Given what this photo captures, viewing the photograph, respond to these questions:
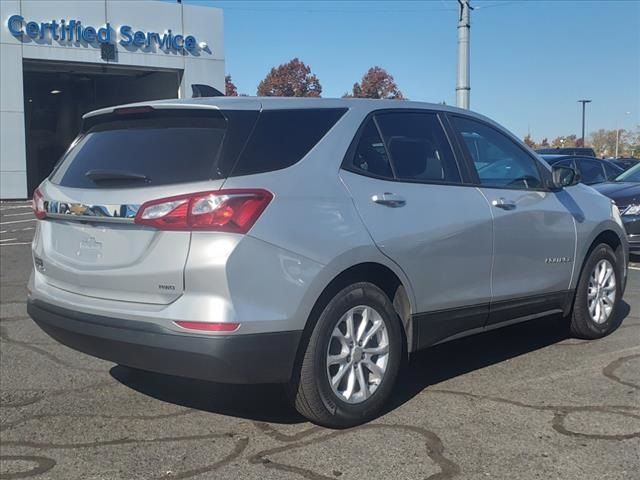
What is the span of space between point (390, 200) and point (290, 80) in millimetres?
74302

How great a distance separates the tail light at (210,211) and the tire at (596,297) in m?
3.27

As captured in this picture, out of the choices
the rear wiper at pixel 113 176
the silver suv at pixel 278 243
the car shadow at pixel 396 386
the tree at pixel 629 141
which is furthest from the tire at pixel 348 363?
the tree at pixel 629 141

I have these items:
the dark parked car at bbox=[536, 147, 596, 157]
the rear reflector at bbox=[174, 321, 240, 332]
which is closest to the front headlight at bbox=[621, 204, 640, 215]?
the dark parked car at bbox=[536, 147, 596, 157]

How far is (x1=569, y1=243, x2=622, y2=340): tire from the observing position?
5832 mm

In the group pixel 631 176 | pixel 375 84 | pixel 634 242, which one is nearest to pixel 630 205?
pixel 634 242

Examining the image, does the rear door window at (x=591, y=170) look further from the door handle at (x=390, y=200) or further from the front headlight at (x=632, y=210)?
the door handle at (x=390, y=200)

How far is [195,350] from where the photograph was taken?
3.55m

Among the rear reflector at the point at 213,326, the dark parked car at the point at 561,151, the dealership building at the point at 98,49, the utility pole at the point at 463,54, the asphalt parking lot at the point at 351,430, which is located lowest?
the asphalt parking lot at the point at 351,430

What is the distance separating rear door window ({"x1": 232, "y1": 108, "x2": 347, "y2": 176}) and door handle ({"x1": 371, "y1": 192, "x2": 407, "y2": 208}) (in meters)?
0.48

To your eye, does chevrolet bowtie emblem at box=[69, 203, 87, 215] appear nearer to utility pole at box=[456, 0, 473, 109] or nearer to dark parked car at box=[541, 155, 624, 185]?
dark parked car at box=[541, 155, 624, 185]

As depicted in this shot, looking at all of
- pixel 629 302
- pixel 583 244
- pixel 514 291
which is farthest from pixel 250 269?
pixel 629 302

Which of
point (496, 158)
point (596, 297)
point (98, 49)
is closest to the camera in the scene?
point (496, 158)

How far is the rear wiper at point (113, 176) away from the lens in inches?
149

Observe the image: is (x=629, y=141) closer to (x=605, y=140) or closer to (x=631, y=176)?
(x=605, y=140)
